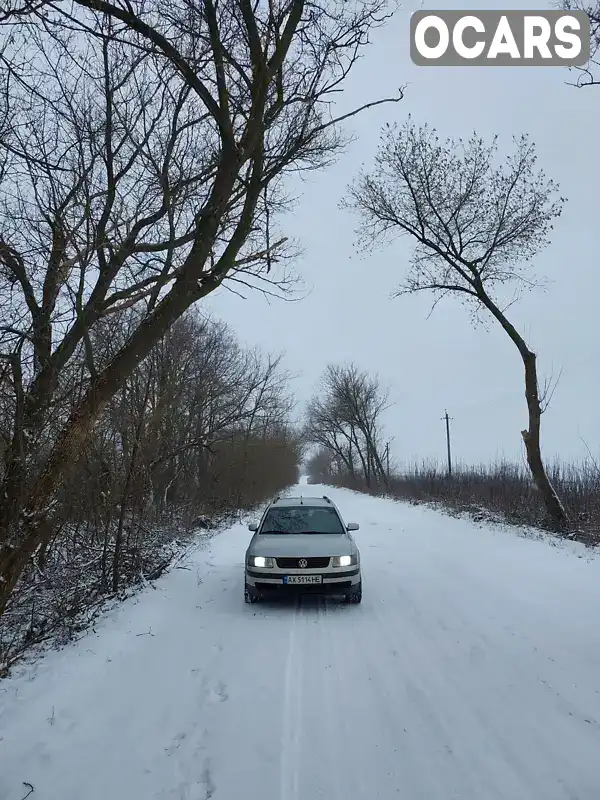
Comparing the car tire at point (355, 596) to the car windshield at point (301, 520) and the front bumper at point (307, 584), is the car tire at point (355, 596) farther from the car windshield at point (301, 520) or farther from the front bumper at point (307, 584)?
the car windshield at point (301, 520)

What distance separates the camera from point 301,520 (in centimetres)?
877

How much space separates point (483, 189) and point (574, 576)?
462 inches

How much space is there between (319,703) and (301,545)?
10.9 feet

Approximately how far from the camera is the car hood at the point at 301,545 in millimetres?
7398

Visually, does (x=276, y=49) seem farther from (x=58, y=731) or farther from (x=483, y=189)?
(x=483, y=189)

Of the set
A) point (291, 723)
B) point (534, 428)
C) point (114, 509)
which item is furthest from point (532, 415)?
point (291, 723)

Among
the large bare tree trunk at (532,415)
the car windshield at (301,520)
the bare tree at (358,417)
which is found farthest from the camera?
the bare tree at (358,417)

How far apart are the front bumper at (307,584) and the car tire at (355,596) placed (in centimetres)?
10

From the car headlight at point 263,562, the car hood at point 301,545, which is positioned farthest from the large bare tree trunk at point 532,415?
the car headlight at point 263,562

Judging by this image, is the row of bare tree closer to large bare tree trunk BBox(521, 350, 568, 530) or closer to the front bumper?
the front bumper

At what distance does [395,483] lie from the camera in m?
42.2

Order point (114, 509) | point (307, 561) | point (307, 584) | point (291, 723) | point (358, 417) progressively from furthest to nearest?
point (358, 417)
point (114, 509)
point (307, 561)
point (307, 584)
point (291, 723)

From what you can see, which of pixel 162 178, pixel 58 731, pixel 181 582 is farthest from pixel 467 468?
pixel 58 731

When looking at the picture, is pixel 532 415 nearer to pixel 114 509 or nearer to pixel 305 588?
pixel 305 588
